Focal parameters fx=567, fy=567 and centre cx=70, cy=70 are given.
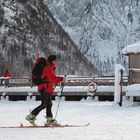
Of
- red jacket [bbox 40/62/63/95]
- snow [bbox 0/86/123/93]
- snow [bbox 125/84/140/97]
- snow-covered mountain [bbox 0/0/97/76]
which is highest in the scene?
snow-covered mountain [bbox 0/0/97/76]

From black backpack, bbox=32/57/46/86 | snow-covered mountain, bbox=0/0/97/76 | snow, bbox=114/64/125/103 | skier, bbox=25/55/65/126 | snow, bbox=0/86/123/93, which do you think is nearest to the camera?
black backpack, bbox=32/57/46/86

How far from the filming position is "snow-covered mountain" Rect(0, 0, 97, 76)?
9400 centimetres

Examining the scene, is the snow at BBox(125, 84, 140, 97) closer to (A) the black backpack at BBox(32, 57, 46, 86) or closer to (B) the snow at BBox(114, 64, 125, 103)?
(B) the snow at BBox(114, 64, 125, 103)

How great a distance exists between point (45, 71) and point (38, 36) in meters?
101

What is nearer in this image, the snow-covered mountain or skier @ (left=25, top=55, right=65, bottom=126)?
skier @ (left=25, top=55, right=65, bottom=126)

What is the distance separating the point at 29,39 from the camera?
106 m

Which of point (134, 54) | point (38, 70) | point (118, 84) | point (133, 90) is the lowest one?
point (133, 90)

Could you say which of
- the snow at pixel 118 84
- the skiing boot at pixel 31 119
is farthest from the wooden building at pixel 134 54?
the skiing boot at pixel 31 119

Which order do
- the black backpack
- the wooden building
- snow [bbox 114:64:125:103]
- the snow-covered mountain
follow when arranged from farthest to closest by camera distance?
the snow-covered mountain
the wooden building
snow [bbox 114:64:125:103]
the black backpack

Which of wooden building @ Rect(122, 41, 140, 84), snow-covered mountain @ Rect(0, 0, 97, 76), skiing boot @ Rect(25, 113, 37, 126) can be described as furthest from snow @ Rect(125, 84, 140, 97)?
snow-covered mountain @ Rect(0, 0, 97, 76)

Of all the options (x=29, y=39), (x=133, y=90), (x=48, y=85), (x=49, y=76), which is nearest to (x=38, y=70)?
(x=49, y=76)

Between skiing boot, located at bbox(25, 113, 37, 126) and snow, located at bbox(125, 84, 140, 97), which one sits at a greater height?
snow, located at bbox(125, 84, 140, 97)

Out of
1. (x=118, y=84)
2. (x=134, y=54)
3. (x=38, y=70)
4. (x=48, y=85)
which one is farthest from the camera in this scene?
(x=134, y=54)

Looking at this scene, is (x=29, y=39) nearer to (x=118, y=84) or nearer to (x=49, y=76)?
(x=118, y=84)
